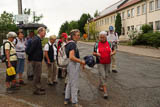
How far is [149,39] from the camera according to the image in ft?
67.9

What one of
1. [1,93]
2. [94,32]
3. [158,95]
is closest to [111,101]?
[158,95]

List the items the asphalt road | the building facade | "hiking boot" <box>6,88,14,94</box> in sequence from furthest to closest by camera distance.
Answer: the building facade < "hiking boot" <box>6,88,14,94</box> < the asphalt road

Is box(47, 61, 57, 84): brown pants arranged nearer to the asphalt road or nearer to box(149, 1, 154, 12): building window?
the asphalt road

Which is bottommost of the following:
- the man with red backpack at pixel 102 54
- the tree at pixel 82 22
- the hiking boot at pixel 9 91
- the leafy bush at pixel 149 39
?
the hiking boot at pixel 9 91

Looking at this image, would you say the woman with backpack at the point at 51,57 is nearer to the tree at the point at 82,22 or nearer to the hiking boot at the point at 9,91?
the hiking boot at the point at 9,91

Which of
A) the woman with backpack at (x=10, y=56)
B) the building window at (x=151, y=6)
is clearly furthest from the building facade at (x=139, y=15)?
the woman with backpack at (x=10, y=56)

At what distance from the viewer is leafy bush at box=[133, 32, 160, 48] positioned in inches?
773

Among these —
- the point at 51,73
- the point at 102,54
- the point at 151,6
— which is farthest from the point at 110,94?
the point at 151,6

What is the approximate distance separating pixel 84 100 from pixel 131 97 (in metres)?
1.32

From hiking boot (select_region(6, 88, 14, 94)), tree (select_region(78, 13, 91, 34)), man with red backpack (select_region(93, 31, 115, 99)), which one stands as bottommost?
hiking boot (select_region(6, 88, 14, 94))

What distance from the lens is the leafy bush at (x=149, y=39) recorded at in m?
19.6

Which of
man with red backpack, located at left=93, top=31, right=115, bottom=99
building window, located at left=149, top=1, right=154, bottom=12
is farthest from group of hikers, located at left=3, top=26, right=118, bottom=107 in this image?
building window, located at left=149, top=1, right=154, bottom=12

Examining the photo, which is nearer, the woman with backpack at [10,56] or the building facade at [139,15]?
the woman with backpack at [10,56]

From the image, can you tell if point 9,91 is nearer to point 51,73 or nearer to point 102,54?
point 51,73
